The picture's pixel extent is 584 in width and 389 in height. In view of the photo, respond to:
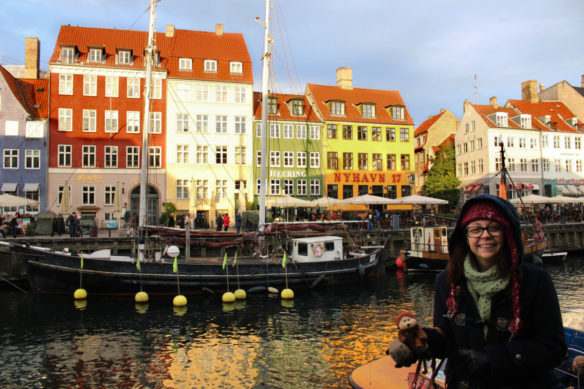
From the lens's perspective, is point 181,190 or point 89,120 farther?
point 181,190

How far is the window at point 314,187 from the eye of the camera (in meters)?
45.8

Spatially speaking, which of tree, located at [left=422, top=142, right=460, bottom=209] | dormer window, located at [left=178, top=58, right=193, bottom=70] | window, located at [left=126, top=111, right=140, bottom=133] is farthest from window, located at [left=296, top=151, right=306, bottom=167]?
tree, located at [left=422, top=142, right=460, bottom=209]

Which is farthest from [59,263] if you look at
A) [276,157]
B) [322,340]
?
[276,157]

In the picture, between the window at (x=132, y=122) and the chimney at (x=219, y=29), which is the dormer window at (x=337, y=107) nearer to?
the chimney at (x=219, y=29)

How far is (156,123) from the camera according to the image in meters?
40.9

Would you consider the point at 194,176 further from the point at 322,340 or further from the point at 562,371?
the point at 562,371

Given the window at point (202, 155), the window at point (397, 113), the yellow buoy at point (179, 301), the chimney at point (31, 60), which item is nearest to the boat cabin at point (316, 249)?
the yellow buoy at point (179, 301)

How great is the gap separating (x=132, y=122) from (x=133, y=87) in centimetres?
310

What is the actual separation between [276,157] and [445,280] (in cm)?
4269

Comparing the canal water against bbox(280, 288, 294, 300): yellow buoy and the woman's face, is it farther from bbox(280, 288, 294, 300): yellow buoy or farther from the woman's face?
the woman's face

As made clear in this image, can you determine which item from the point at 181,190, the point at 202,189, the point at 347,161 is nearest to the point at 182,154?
the point at 181,190

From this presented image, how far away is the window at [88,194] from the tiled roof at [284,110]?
15978 millimetres

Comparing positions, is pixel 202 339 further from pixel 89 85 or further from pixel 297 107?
pixel 297 107

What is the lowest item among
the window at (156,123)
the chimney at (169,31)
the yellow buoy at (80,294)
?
the yellow buoy at (80,294)
